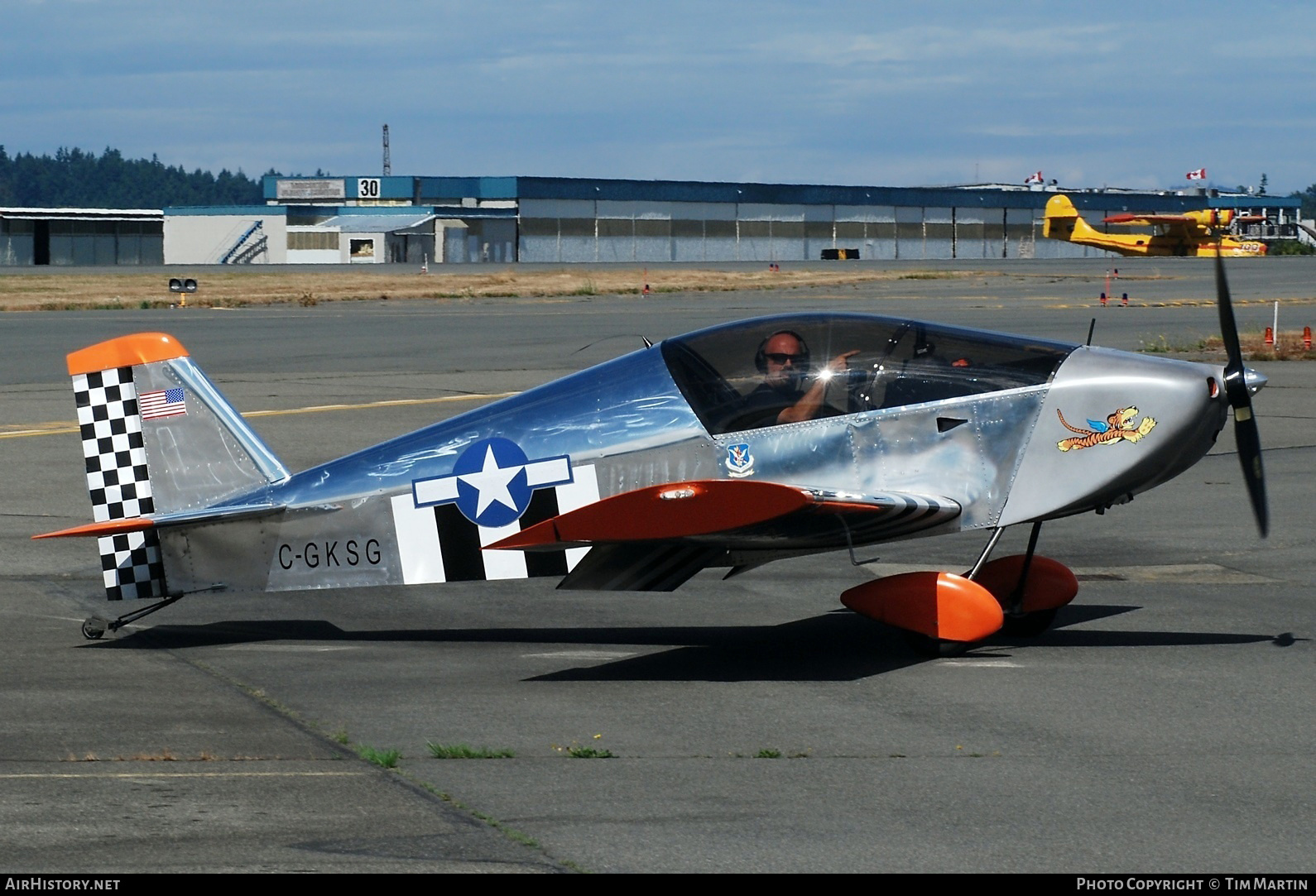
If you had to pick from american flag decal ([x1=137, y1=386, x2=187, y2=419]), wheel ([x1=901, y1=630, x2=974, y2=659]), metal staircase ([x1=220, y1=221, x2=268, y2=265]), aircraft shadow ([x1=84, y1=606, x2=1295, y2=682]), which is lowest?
aircraft shadow ([x1=84, y1=606, x2=1295, y2=682])

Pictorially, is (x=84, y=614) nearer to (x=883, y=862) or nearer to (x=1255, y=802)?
(x=883, y=862)

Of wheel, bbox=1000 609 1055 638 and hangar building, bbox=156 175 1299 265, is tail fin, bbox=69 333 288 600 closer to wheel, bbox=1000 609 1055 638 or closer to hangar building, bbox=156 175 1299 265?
wheel, bbox=1000 609 1055 638

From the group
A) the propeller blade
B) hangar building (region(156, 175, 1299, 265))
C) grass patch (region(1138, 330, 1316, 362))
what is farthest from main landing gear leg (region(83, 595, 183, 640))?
hangar building (region(156, 175, 1299, 265))

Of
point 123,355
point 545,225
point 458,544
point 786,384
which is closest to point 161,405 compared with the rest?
point 123,355

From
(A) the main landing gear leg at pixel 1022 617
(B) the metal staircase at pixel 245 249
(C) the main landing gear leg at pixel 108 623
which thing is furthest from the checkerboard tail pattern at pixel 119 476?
(B) the metal staircase at pixel 245 249

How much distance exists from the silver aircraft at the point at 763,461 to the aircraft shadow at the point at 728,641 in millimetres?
395

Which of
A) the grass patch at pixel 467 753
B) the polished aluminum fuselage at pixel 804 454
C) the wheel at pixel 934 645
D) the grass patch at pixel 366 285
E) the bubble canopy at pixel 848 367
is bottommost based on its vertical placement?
the grass patch at pixel 467 753

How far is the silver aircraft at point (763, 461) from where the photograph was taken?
28.1 feet

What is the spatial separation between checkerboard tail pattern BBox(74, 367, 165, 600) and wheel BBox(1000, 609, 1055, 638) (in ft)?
17.0

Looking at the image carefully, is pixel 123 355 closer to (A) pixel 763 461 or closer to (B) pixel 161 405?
(B) pixel 161 405

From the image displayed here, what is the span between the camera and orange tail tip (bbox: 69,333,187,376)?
368 inches

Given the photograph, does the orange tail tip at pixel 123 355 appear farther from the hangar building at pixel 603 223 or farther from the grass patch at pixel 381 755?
the hangar building at pixel 603 223

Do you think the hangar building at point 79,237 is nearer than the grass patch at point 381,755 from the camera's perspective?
No

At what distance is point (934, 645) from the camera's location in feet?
28.6
